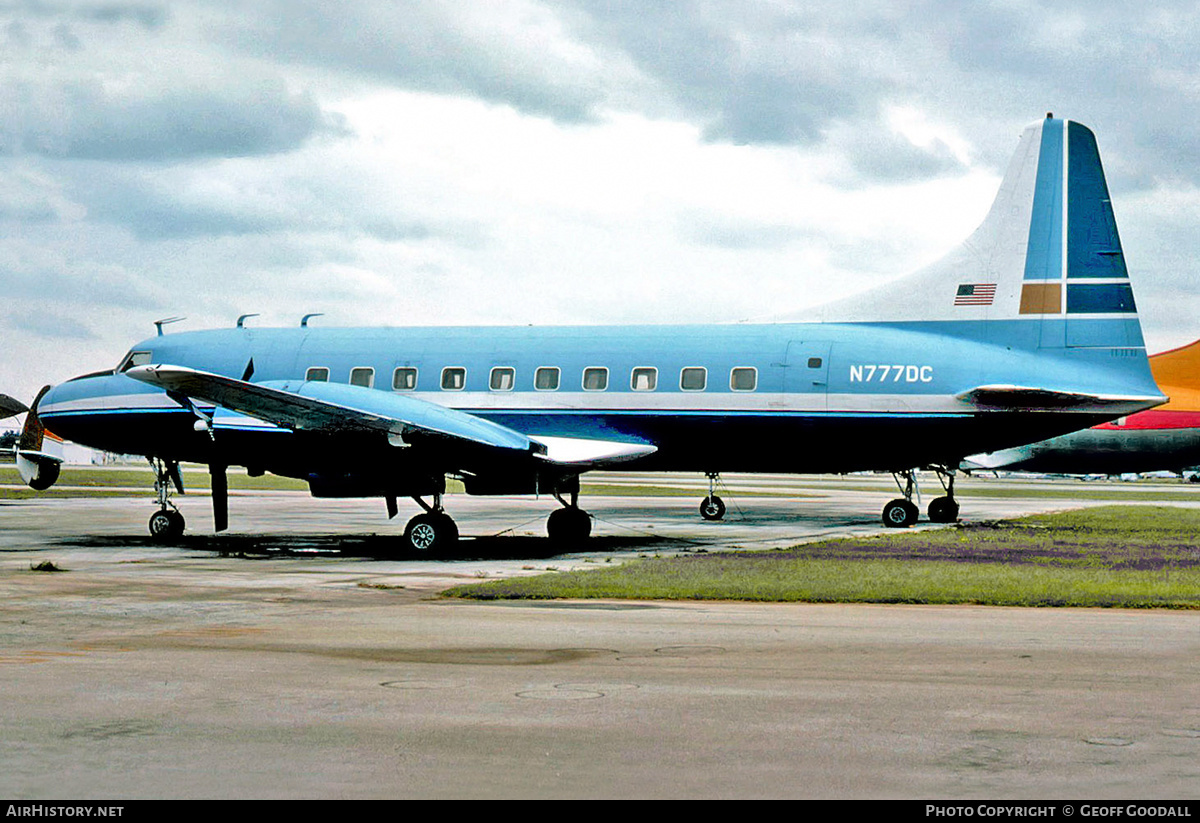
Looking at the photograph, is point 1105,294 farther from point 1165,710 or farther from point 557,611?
point 1165,710

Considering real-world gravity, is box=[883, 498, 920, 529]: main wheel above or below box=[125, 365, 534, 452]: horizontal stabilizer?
below

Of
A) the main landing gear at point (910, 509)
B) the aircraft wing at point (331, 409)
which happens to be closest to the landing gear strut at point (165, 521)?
the aircraft wing at point (331, 409)

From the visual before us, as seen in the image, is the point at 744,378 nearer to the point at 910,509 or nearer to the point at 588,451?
the point at 588,451

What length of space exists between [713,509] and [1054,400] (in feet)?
47.2

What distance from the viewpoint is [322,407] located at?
23969 mm

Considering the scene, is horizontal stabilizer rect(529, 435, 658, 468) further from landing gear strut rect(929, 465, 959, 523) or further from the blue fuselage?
landing gear strut rect(929, 465, 959, 523)

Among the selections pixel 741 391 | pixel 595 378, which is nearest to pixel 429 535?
pixel 595 378

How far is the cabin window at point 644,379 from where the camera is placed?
93.6ft

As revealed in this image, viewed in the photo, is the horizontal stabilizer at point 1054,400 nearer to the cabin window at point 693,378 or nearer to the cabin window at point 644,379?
the cabin window at point 693,378

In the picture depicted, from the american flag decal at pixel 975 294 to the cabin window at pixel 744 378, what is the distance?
183 inches

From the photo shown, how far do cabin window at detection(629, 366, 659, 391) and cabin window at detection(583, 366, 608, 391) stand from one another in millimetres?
615

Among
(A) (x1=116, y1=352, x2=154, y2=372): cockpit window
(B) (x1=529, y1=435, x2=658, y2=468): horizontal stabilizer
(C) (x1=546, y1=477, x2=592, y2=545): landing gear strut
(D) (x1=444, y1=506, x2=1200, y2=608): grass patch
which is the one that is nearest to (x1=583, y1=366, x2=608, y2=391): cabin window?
(B) (x1=529, y1=435, x2=658, y2=468): horizontal stabilizer

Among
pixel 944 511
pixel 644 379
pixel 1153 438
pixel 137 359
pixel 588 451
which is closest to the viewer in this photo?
pixel 588 451

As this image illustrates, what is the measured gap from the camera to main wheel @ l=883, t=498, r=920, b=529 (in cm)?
3472
